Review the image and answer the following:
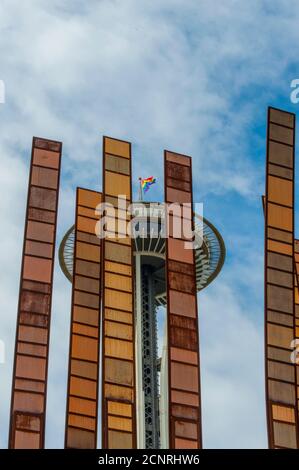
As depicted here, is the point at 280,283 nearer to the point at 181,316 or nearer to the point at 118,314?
the point at 181,316

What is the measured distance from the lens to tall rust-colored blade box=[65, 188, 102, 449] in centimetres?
4797

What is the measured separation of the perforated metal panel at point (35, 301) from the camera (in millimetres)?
45781

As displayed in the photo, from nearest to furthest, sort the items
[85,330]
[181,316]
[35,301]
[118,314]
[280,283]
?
1. [181,316]
2. [35,301]
3. [118,314]
4. [280,283]
5. [85,330]

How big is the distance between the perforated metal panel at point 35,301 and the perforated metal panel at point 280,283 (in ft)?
34.4

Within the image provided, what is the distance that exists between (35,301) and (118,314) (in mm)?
4034

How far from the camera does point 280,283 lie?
1978 inches

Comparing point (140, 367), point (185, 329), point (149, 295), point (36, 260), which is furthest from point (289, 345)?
point (149, 295)

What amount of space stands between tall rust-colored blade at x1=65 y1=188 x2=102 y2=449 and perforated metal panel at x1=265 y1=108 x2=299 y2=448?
329 inches

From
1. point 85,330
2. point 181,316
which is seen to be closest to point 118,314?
point 85,330

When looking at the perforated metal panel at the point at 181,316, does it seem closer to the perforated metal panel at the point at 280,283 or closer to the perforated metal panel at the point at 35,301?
the perforated metal panel at the point at 280,283
